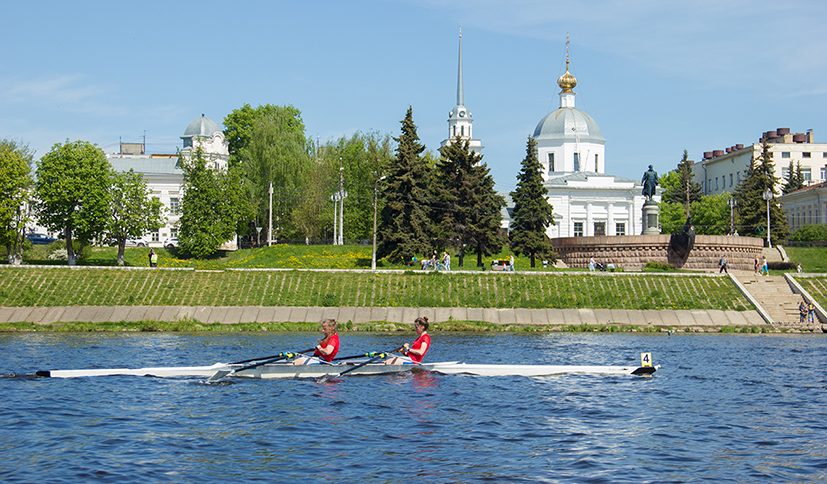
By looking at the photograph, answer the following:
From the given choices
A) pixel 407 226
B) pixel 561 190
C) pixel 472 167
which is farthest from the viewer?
pixel 561 190

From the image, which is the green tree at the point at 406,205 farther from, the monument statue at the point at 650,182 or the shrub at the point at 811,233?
the shrub at the point at 811,233

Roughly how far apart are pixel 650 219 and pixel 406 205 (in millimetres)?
18983

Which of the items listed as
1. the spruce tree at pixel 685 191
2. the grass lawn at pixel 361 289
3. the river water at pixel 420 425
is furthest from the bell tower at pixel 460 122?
the river water at pixel 420 425

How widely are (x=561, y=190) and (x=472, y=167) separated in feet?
99.6

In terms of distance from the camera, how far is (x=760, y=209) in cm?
7119

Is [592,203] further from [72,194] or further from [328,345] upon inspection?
[328,345]

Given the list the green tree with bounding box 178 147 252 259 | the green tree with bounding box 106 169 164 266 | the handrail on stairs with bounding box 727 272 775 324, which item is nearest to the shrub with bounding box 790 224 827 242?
the handrail on stairs with bounding box 727 272 775 324

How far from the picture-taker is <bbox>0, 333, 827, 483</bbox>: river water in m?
12.6

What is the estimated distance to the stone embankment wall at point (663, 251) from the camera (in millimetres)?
53906

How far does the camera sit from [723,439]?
15.1 metres

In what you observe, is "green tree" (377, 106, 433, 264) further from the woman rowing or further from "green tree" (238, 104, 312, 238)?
the woman rowing

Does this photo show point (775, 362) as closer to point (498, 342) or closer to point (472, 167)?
point (498, 342)

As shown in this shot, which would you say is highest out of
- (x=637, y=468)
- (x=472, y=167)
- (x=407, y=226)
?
(x=472, y=167)

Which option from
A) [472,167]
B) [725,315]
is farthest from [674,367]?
[472,167]
